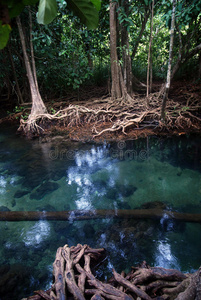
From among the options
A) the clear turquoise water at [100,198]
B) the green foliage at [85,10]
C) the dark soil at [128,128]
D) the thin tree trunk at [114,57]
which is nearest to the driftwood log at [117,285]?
the clear turquoise water at [100,198]

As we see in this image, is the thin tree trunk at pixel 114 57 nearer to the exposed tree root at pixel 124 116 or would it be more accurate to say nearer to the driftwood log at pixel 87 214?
the exposed tree root at pixel 124 116

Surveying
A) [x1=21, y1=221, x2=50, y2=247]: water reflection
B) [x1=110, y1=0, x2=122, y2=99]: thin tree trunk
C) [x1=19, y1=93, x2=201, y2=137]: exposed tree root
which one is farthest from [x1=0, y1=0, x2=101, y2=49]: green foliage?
[x1=110, y1=0, x2=122, y2=99]: thin tree trunk

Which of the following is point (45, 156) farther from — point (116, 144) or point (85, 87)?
point (85, 87)

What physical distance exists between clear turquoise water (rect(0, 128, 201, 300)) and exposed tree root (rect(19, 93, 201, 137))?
72 centimetres

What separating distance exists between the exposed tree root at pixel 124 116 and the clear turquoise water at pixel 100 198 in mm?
725

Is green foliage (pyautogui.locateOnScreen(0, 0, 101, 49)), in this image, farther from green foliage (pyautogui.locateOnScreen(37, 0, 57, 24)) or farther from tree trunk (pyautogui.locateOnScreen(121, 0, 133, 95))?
tree trunk (pyautogui.locateOnScreen(121, 0, 133, 95))

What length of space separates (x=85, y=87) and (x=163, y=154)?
6.73 meters

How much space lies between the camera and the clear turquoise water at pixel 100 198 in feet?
7.60

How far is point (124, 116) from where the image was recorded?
680 cm

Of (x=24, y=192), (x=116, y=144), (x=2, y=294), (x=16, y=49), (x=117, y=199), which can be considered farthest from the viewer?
(x=16, y=49)

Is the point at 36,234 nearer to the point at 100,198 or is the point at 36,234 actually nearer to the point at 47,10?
the point at 100,198

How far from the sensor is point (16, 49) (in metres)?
8.05

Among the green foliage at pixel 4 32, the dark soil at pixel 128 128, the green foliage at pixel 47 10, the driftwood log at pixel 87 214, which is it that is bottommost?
the driftwood log at pixel 87 214

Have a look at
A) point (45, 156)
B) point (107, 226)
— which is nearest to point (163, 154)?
point (107, 226)
